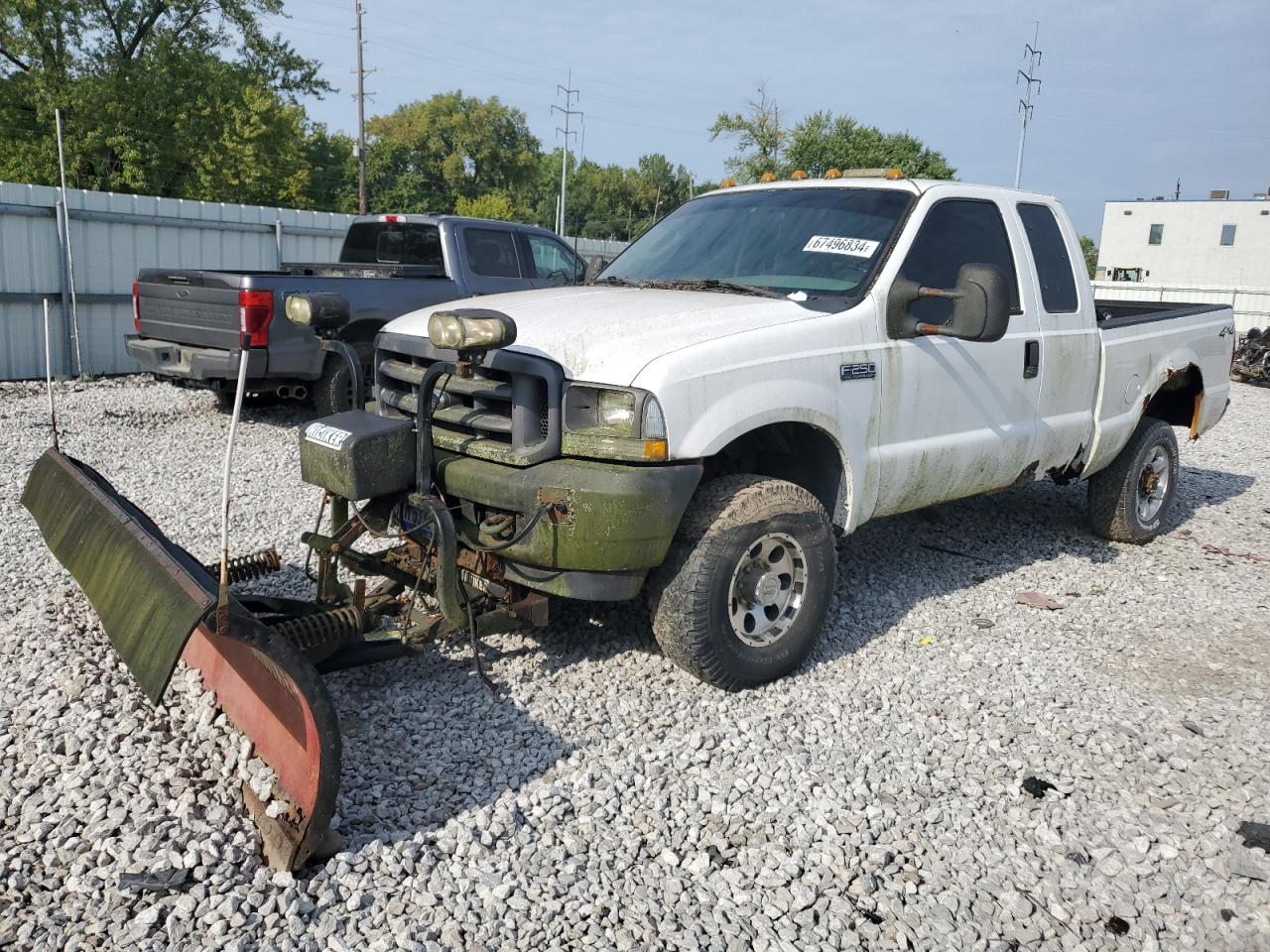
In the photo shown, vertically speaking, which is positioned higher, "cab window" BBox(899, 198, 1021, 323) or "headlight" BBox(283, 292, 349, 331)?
"cab window" BBox(899, 198, 1021, 323)

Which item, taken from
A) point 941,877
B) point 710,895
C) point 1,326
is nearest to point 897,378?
point 941,877

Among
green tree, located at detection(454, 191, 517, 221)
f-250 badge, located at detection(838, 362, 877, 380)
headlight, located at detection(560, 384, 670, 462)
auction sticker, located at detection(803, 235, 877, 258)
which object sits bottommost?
headlight, located at detection(560, 384, 670, 462)

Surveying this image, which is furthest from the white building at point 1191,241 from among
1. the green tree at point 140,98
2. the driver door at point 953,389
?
the driver door at point 953,389

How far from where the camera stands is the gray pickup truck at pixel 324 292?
850 centimetres

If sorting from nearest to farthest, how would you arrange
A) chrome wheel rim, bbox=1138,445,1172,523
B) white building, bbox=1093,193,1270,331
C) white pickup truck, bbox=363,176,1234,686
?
white pickup truck, bbox=363,176,1234,686
chrome wheel rim, bbox=1138,445,1172,523
white building, bbox=1093,193,1270,331

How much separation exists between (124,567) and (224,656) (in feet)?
1.53

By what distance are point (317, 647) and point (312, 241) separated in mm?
13322

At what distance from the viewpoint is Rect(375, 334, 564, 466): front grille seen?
145 inches

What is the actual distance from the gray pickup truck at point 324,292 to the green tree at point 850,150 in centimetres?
4093

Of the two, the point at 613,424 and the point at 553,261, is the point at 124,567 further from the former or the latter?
the point at 553,261

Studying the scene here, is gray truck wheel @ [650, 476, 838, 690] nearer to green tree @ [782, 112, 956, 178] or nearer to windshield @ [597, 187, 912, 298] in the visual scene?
windshield @ [597, 187, 912, 298]

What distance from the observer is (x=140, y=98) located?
120 ft

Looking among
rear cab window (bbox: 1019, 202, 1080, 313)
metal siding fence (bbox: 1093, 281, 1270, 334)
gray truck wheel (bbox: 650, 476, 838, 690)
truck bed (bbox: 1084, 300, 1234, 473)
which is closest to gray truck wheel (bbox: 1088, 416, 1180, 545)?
truck bed (bbox: 1084, 300, 1234, 473)

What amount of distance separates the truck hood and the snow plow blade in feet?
4.58
